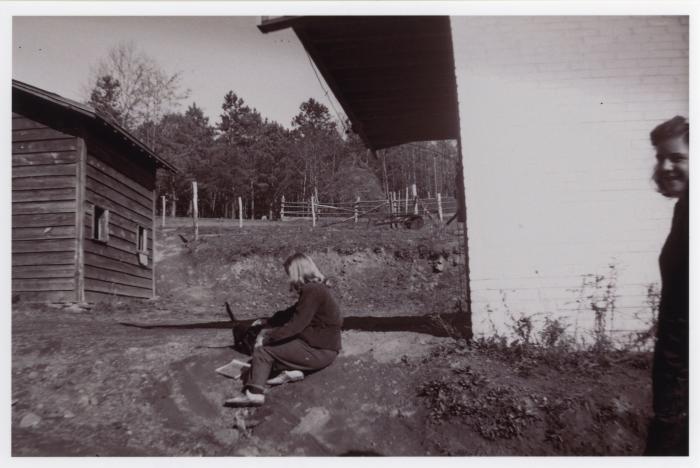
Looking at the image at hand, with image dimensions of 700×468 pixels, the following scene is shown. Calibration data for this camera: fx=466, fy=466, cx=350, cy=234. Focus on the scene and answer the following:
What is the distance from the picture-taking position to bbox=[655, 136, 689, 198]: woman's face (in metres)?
4.03

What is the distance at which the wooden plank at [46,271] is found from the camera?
29.8 feet

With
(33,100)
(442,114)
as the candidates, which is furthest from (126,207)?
(442,114)

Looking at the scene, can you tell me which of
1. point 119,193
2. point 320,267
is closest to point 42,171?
point 119,193

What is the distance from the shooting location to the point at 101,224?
34.7 feet

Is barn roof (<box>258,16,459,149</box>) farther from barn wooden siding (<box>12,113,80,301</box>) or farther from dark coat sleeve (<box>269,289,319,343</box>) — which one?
barn wooden siding (<box>12,113,80,301</box>)

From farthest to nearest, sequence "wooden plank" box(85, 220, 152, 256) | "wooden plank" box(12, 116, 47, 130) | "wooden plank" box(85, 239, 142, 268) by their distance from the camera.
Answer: "wooden plank" box(85, 220, 152, 256)
"wooden plank" box(85, 239, 142, 268)
"wooden plank" box(12, 116, 47, 130)

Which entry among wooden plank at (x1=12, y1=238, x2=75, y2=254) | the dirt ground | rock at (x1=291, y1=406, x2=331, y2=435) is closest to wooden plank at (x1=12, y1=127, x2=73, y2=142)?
wooden plank at (x1=12, y1=238, x2=75, y2=254)

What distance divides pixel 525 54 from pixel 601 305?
8.96 feet

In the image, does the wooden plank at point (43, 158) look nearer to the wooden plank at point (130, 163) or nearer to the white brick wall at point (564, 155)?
the wooden plank at point (130, 163)

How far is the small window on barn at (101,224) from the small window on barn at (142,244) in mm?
2005

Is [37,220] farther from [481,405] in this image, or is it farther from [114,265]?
[481,405]

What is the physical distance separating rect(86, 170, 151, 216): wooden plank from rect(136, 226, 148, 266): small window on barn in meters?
0.53

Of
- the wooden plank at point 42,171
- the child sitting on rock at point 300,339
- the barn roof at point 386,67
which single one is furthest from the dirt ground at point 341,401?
the wooden plank at point 42,171

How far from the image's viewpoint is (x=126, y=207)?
11.8 m
